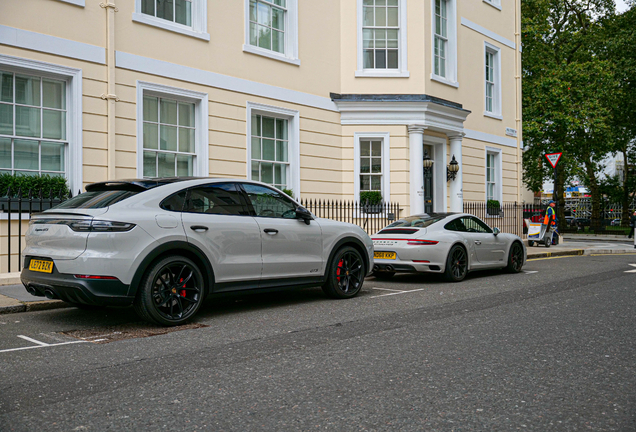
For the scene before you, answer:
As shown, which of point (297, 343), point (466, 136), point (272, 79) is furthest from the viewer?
point (466, 136)

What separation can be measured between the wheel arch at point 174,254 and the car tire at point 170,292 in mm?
66

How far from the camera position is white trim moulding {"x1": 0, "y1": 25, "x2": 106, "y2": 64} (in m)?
9.98

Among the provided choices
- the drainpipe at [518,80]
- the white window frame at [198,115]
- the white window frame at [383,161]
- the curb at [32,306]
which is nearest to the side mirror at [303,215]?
the curb at [32,306]

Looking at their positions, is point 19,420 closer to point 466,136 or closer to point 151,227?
point 151,227

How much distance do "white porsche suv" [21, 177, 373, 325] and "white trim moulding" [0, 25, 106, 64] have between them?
4.86m

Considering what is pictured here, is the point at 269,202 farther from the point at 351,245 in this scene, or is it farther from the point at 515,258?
the point at 515,258

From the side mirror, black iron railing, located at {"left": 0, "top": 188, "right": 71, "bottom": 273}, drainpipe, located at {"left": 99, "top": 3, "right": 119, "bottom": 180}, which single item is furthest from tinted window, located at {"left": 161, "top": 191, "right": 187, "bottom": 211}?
drainpipe, located at {"left": 99, "top": 3, "right": 119, "bottom": 180}

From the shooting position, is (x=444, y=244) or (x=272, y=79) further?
(x=272, y=79)

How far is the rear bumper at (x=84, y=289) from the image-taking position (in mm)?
5844

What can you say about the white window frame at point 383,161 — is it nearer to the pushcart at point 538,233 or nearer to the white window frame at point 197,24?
the white window frame at point 197,24

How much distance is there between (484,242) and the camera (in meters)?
11.5

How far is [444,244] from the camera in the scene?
34.4 feet

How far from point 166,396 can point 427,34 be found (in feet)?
50.0

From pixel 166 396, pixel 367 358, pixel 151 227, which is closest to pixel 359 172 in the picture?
pixel 151 227
